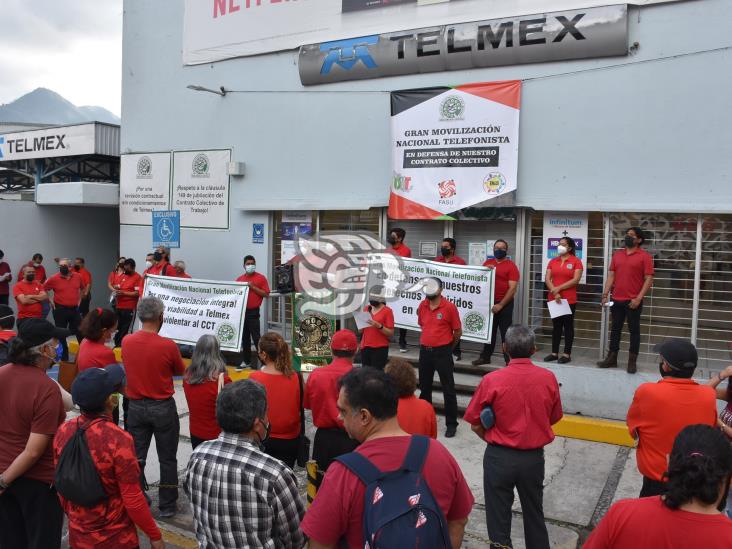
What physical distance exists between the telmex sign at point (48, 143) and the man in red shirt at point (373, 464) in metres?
14.2

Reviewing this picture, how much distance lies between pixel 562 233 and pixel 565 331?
4.97ft

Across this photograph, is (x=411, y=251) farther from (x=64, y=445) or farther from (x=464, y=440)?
(x=64, y=445)

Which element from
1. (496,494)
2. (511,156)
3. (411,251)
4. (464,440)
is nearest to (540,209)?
(511,156)

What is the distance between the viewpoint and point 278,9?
36.8 feet

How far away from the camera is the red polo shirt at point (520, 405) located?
4.16 m

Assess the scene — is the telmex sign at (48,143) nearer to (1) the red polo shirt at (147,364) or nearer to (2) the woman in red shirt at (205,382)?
(1) the red polo shirt at (147,364)

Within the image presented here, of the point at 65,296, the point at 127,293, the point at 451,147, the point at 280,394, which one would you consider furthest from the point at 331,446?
the point at 65,296

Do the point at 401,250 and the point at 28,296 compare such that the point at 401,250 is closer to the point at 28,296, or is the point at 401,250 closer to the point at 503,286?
the point at 503,286

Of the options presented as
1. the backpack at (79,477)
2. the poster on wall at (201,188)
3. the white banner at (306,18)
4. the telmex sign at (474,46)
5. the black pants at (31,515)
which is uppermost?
the white banner at (306,18)

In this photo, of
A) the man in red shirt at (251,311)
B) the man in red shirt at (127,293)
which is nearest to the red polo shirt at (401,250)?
the man in red shirt at (251,311)

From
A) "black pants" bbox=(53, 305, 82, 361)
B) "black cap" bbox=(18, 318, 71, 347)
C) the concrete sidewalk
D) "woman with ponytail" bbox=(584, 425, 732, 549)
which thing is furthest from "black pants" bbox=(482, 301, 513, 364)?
"black pants" bbox=(53, 305, 82, 361)

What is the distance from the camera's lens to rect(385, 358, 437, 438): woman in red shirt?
13.3ft

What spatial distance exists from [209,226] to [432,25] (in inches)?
222

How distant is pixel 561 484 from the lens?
244 inches
